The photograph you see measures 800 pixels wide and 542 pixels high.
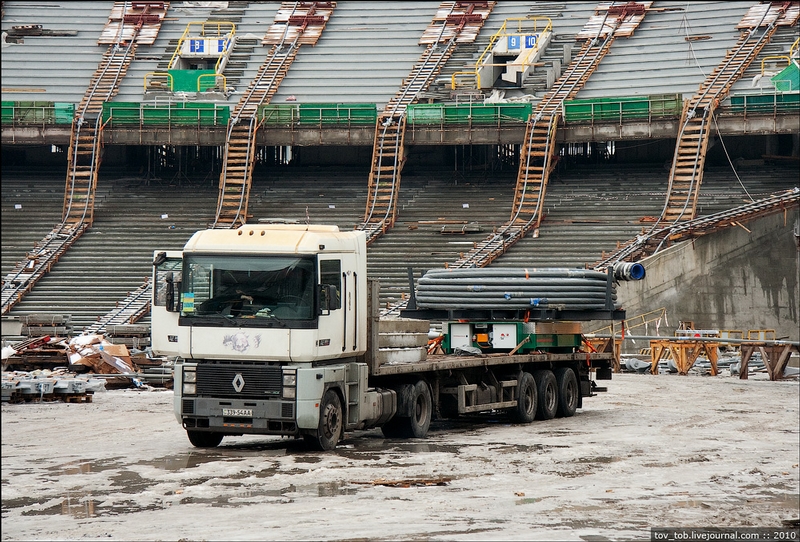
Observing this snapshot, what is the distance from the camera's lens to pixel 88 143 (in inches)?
1786

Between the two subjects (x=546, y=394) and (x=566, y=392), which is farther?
(x=566, y=392)

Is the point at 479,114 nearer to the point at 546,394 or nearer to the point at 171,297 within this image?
the point at 546,394

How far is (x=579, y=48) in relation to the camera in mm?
49219

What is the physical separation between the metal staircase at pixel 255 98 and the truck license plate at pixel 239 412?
89.8 feet

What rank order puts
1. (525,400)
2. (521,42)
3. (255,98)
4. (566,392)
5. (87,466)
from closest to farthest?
(87,466)
(525,400)
(566,392)
(255,98)
(521,42)

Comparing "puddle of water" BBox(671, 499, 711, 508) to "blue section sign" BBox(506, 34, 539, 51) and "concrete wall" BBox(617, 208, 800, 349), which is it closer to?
"concrete wall" BBox(617, 208, 800, 349)

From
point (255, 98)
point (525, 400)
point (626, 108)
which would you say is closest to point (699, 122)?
point (626, 108)

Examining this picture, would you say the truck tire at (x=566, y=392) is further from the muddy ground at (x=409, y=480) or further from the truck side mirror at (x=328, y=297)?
the truck side mirror at (x=328, y=297)

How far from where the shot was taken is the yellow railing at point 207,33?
5094 centimetres

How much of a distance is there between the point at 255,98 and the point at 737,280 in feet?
68.0

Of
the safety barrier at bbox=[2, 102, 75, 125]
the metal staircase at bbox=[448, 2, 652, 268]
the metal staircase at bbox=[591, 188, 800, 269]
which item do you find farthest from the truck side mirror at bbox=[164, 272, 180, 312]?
the safety barrier at bbox=[2, 102, 75, 125]

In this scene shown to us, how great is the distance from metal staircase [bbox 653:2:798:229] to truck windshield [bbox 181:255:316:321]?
26.5m

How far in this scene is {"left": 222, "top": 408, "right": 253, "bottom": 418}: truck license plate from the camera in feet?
49.3

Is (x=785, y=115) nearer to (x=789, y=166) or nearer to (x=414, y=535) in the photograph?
(x=789, y=166)
